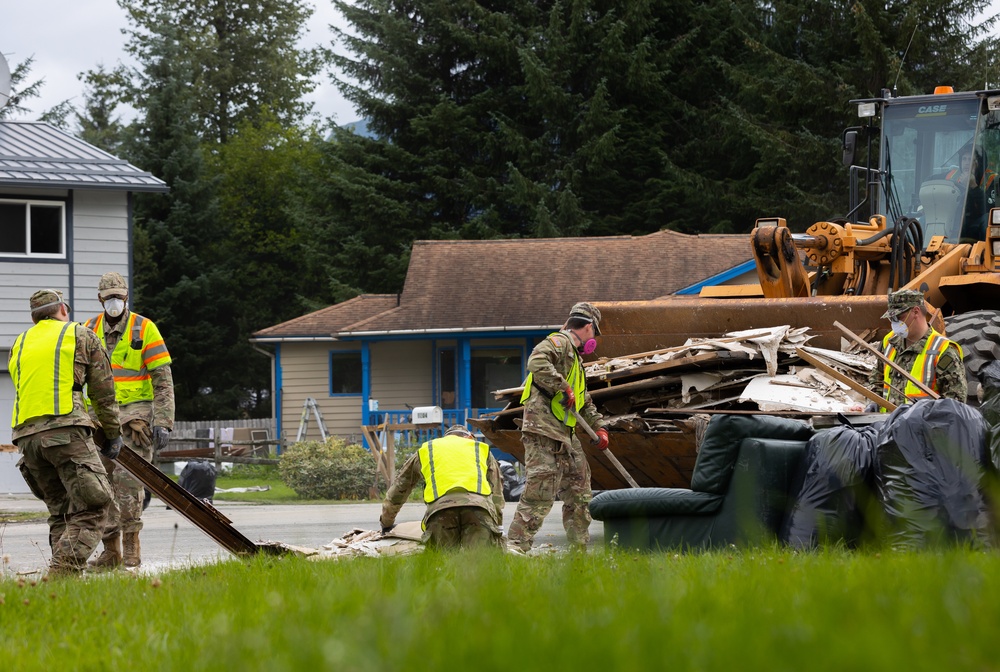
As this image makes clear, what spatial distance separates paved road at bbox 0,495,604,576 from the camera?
33.9ft

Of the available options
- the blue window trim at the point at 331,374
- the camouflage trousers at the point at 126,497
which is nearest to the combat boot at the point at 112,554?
the camouflage trousers at the point at 126,497

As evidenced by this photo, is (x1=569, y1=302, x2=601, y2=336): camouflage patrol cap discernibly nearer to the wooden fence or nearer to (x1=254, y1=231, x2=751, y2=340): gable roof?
(x1=254, y1=231, x2=751, y2=340): gable roof

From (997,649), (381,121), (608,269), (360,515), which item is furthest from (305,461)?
(381,121)

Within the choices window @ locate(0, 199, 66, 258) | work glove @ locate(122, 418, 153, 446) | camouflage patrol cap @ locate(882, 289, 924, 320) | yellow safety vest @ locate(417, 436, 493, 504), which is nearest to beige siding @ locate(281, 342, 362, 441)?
window @ locate(0, 199, 66, 258)

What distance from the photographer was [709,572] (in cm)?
495

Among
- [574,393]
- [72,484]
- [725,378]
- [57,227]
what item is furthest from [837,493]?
[57,227]

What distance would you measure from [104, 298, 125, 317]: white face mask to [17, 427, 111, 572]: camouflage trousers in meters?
1.76

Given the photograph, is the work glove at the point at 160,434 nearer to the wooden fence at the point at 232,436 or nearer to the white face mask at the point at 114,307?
the white face mask at the point at 114,307

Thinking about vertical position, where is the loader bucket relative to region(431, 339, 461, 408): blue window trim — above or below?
above

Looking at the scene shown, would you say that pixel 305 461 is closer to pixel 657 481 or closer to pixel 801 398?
pixel 657 481

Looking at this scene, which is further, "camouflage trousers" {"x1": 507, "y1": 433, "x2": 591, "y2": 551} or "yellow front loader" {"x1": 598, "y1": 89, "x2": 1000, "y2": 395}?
"yellow front loader" {"x1": 598, "y1": 89, "x2": 1000, "y2": 395}

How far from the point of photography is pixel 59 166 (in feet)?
72.2

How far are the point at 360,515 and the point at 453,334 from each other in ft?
43.0

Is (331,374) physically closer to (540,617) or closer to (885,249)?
(885,249)
